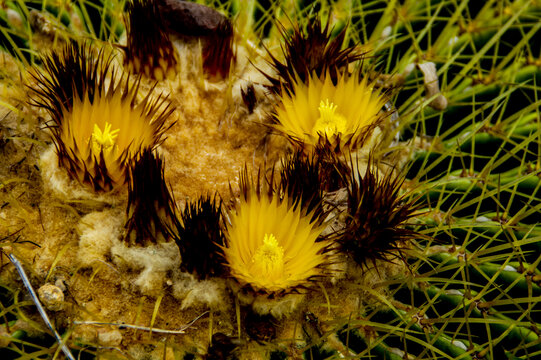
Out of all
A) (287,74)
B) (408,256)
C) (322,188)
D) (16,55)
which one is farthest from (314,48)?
(16,55)

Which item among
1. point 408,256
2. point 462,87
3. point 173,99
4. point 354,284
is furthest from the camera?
point 462,87

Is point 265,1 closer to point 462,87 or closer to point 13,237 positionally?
point 462,87

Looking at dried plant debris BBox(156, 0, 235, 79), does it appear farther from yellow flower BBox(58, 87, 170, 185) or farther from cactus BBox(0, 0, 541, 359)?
yellow flower BBox(58, 87, 170, 185)

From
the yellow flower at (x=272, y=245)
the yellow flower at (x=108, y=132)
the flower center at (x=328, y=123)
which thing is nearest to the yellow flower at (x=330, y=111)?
the flower center at (x=328, y=123)

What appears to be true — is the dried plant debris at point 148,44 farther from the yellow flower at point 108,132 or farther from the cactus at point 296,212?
the yellow flower at point 108,132

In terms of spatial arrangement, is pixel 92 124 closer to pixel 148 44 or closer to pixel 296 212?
pixel 148 44

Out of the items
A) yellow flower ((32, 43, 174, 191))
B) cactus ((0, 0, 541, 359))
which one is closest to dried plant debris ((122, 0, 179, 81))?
cactus ((0, 0, 541, 359))
